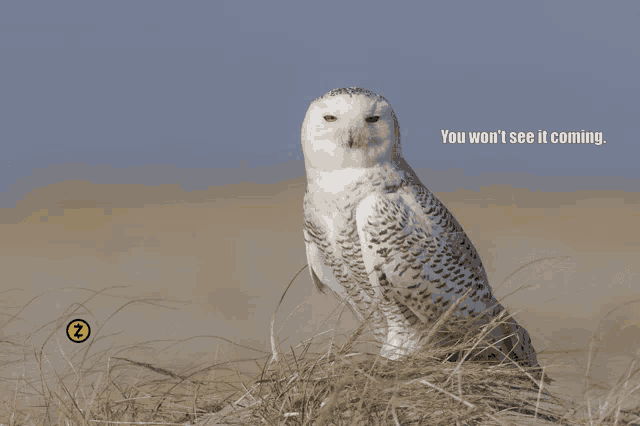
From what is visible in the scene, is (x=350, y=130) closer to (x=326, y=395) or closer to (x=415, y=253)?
(x=415, y=253)

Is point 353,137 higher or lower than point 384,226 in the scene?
higher

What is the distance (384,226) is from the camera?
2.96 metres

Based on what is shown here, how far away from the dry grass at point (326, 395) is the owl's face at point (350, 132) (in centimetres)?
95

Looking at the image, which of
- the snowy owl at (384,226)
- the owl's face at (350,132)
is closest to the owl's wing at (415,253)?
the snowy owl at (384,226)

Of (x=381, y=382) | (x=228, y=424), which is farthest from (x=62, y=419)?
(x=381, y=382)

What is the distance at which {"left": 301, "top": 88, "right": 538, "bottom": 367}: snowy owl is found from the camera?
2984 millimetres

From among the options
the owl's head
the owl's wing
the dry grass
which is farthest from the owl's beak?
the dry grass

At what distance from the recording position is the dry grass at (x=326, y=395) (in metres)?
2.05

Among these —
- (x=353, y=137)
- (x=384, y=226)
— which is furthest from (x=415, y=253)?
(x=353, y=137)

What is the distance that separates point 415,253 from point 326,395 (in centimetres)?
110

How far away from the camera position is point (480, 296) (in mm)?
3189

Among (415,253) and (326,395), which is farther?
(415,253)

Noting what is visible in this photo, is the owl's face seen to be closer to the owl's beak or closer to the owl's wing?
the owl's beak

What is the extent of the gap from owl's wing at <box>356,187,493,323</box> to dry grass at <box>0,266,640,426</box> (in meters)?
0.37
